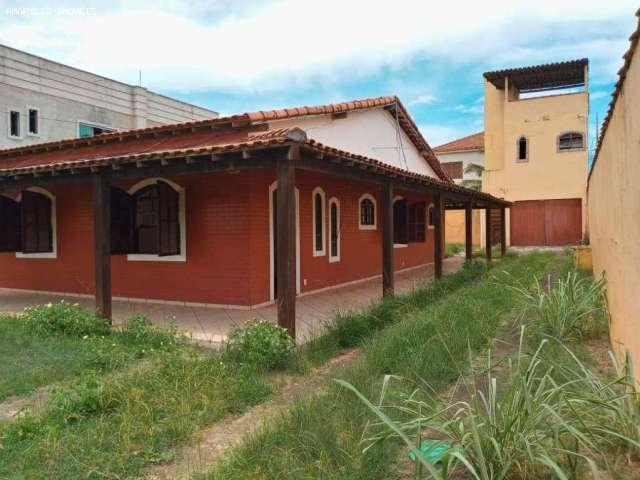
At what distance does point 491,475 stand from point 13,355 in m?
5.33

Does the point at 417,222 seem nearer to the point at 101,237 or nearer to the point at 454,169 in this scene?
the point at 101,237

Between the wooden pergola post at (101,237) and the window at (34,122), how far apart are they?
1742 centimetres

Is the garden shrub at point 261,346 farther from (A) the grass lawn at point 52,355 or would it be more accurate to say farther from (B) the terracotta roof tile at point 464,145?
(B) the terracotta roof tile at point 464,145

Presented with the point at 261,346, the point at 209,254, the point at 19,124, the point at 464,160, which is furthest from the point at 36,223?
the point at 464,160

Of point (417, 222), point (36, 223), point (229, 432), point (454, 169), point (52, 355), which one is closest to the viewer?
point (229, 432)

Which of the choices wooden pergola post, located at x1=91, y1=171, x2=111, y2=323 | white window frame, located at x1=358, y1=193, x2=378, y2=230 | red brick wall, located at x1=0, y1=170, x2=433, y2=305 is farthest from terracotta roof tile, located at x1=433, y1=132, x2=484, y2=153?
wooden pergola post, located at x1=91, y1=171, x2=111, y2=323

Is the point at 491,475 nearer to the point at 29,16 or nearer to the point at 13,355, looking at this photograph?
the point at 13,355

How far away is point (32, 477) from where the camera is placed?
10.0 ft

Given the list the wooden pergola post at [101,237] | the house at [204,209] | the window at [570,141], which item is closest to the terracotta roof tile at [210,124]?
the house at [204,209]

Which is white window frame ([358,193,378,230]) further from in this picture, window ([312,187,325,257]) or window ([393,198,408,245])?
window ([312,187,325,257])

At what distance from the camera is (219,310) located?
8555 millimetres

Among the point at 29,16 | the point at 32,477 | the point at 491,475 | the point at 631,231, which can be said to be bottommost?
the point at 32,477

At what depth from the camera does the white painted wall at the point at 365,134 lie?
A: 1010cm

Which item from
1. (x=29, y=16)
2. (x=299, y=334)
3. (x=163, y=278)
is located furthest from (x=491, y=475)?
(x=29, y=16)
